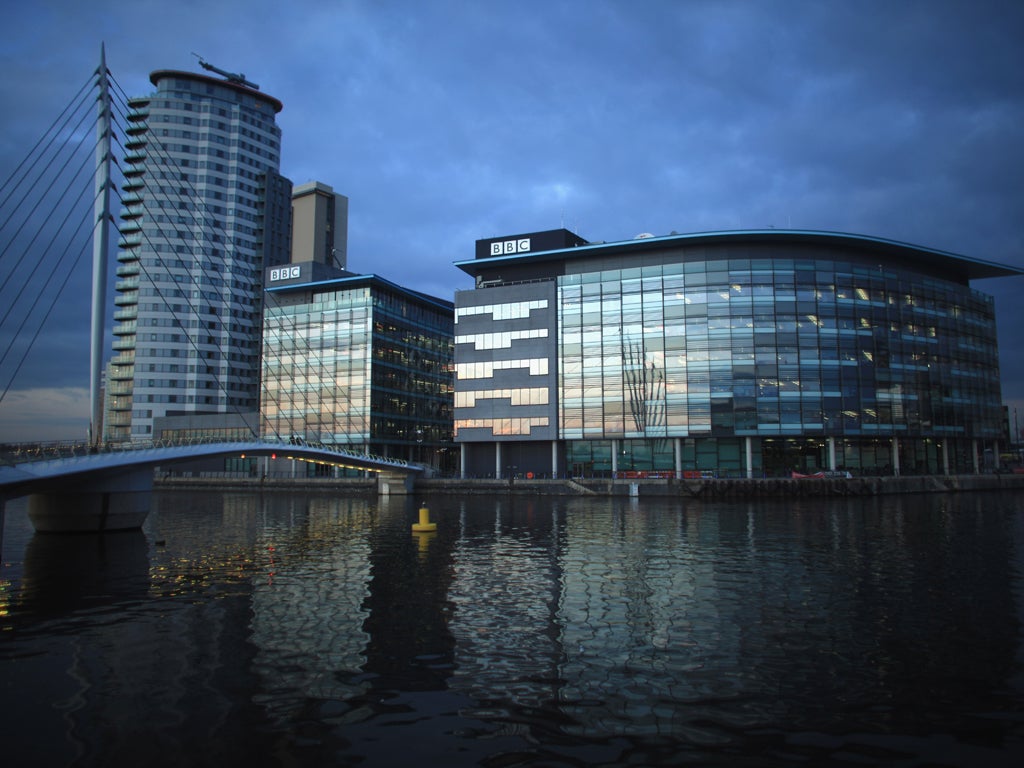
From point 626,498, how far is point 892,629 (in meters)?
64.6

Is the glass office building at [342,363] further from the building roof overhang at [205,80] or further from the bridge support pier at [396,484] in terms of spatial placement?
the building roof overhang at [205,80]

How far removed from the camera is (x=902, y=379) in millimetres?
104375

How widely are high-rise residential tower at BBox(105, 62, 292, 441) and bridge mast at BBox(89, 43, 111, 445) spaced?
377ft

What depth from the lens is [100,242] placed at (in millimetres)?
42219

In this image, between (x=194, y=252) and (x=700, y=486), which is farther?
(x=194, y=252)

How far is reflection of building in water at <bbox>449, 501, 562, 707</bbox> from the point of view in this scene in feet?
48.8

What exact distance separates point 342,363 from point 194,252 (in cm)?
6407

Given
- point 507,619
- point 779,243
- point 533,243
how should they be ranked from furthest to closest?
point 533,243, point 779,243, point 507,619

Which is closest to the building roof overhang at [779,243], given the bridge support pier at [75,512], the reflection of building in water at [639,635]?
the reflection of building in water at [639,635]

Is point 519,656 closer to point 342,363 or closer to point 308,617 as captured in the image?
point 308,617

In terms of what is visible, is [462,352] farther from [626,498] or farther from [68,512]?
[68,512]

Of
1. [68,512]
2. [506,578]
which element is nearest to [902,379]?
[506,578]

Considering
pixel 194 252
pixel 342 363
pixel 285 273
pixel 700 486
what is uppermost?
pixel 194 252

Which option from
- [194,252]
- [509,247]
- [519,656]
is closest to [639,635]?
[519,656]
